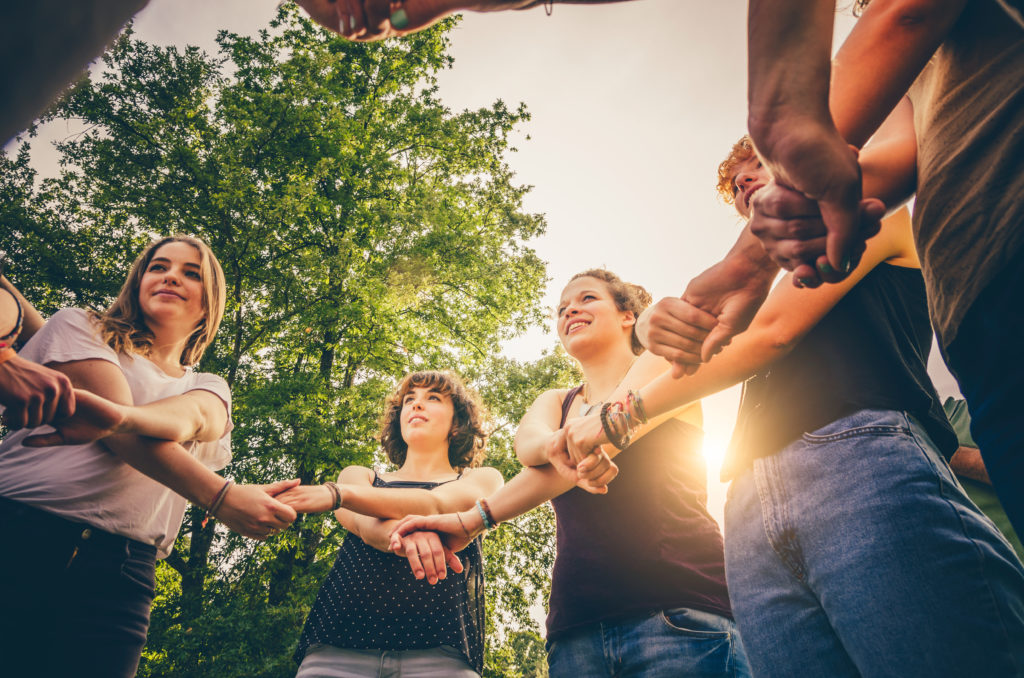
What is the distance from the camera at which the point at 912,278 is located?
1.49 metres

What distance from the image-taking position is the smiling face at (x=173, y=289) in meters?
2.61

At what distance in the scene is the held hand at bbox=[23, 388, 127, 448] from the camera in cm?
183

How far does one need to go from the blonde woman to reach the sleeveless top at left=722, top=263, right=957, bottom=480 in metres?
2.31

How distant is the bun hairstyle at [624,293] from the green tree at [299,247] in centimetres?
773

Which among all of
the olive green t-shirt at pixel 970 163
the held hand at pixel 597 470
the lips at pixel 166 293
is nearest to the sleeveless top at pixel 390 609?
the held hand at pixel 597 470

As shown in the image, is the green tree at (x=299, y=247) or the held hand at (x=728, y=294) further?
the green tree at (x=299, y=247)

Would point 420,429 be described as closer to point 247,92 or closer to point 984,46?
point 984,46

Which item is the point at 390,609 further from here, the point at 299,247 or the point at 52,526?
the point at 299,247

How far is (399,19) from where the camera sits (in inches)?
46.6

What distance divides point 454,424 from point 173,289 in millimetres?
2125

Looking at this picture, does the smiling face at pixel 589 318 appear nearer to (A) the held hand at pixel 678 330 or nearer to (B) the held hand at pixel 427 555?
(B) the held hand at pixel 427 555

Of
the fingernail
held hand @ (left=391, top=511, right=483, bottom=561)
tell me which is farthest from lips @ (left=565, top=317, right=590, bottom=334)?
the fingernail

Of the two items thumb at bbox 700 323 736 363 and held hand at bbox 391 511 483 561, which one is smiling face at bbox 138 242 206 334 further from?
thumb at bbox 700 323 736 363

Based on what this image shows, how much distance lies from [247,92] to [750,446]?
13.7m
